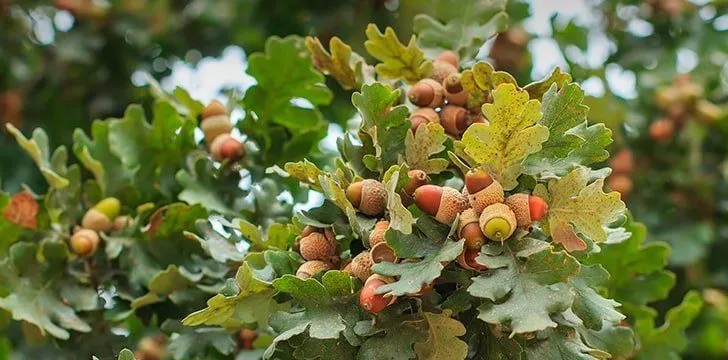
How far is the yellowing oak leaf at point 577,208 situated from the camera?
20.9 inches

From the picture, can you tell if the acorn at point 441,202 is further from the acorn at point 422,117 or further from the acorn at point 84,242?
the acorn at point 84,242

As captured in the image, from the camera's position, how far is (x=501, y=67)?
1314 mm

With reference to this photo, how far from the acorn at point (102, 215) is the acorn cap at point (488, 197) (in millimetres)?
353

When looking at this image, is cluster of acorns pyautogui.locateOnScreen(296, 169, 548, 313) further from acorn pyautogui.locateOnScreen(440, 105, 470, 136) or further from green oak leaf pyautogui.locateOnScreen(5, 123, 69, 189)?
green oak leaf pyautogui.locateOnScreen(5, 123, 69, 189)

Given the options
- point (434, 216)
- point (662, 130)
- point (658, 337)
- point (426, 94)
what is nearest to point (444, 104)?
point (426, 94)

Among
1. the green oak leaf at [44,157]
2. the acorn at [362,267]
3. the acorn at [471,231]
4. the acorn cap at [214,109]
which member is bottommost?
the green oak leaf at [44,157]

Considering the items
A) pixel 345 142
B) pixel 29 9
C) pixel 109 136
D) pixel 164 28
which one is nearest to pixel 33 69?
pixel 29 9

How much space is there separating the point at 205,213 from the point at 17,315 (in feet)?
0.48

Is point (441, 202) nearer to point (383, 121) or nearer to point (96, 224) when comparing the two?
point (383, 121)

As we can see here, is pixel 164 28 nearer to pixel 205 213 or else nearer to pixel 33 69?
pixel 33 69

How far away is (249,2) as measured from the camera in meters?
1.45

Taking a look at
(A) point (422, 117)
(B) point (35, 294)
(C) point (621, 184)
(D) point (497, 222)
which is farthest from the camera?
(C) point (621, 184)

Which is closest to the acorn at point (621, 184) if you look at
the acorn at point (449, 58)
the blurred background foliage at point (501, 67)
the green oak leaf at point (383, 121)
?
the blurred background foliage at point (501, 67)

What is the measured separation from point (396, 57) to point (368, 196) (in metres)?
0.15
